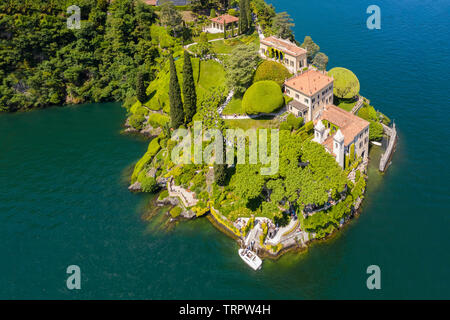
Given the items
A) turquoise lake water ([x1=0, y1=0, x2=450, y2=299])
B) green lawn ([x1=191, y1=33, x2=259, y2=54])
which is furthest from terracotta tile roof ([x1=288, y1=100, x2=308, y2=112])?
green lawn ([x1=191, y1=33, x2=259, y2=54])

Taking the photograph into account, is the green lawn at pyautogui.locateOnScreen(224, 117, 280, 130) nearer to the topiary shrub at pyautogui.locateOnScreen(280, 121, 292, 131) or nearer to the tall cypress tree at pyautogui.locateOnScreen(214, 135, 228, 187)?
the topiary shrub at pyautogui.locateOnScreen(280, 121, 292, 131)

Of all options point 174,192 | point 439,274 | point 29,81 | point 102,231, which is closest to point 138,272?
point 102,231

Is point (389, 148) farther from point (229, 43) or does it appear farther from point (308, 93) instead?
point (229, 43)

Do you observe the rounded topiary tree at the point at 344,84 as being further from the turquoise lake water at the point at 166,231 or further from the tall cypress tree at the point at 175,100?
the tall cypress tree at the point at 175,100

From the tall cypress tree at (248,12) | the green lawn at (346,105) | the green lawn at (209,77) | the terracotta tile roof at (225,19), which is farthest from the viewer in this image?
the terracotta tile roof at (225,19)

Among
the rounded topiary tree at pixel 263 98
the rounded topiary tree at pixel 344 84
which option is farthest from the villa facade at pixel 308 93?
the rounded topiary tree at pixel 263 98

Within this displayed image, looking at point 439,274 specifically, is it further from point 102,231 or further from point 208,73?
point 208,73
